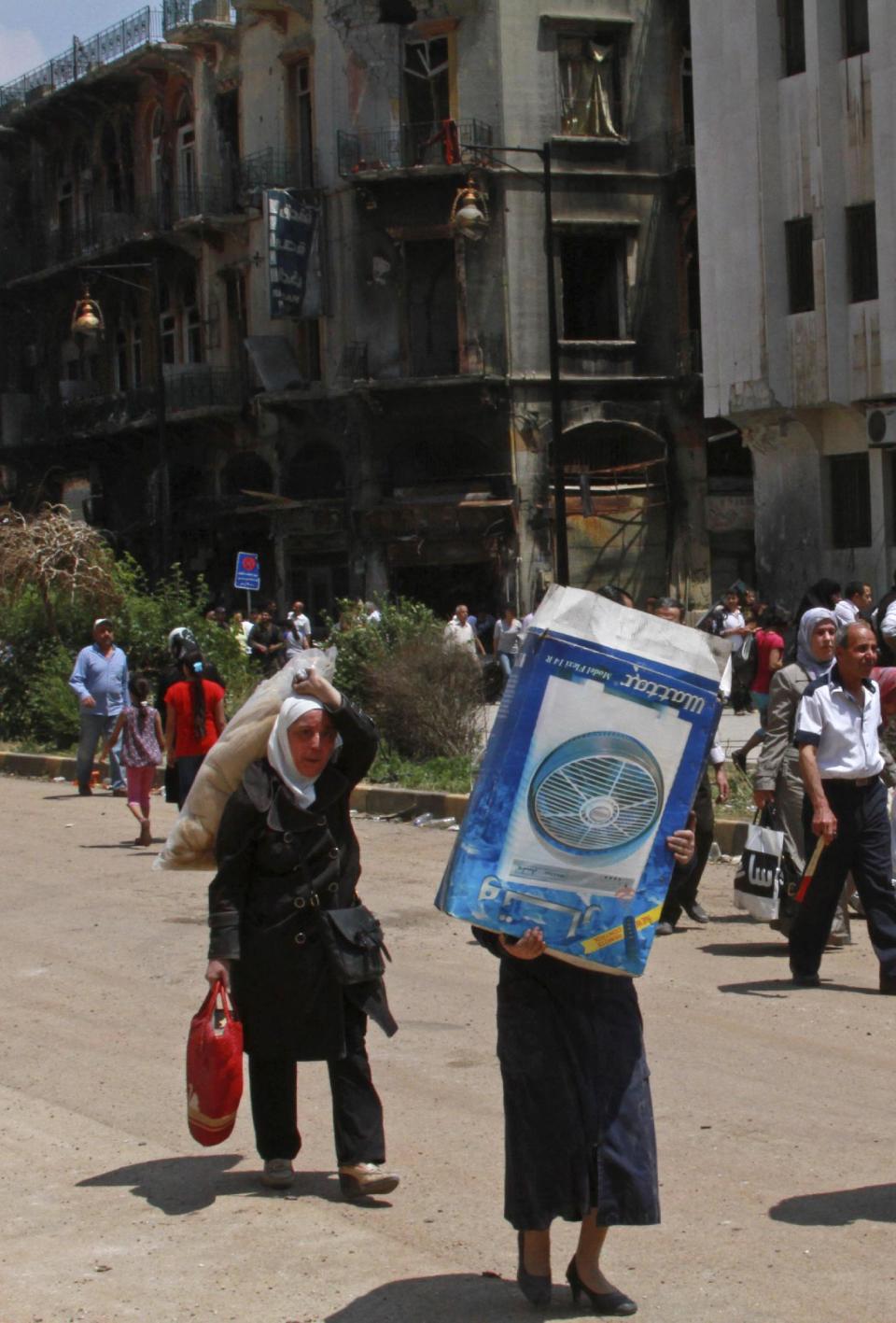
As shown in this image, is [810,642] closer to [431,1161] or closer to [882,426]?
[431,1161]

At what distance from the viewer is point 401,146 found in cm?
3850

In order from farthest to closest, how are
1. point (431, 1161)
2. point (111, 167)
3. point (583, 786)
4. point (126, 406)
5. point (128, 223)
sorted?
point (111, 167) → point (128, 223) → point (126, 406) → point (431, 1161) → point (583, 786)

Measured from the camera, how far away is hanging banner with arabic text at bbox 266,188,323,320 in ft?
127

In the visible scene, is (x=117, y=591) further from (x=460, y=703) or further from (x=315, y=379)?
(x=315, y=379)

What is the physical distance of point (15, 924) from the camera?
11.3 meters

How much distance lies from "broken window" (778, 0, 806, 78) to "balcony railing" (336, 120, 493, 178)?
10.4 m

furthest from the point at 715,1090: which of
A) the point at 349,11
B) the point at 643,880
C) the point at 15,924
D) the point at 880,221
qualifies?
the point at 349,11

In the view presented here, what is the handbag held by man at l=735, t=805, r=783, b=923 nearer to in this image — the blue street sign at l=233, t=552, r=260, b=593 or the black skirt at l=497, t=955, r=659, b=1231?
the black skirt at l=497, t=955, r=659, b=1231

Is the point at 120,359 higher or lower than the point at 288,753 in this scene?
higher

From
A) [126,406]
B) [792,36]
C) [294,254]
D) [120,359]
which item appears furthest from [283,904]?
[120,359]

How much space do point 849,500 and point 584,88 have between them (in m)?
13.7

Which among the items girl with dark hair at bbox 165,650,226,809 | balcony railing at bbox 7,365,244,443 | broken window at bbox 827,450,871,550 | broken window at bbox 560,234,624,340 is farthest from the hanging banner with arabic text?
girl with dark hair at bbox 165,650,226,809

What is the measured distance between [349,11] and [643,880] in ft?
123

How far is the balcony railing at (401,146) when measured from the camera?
38.0 metres
